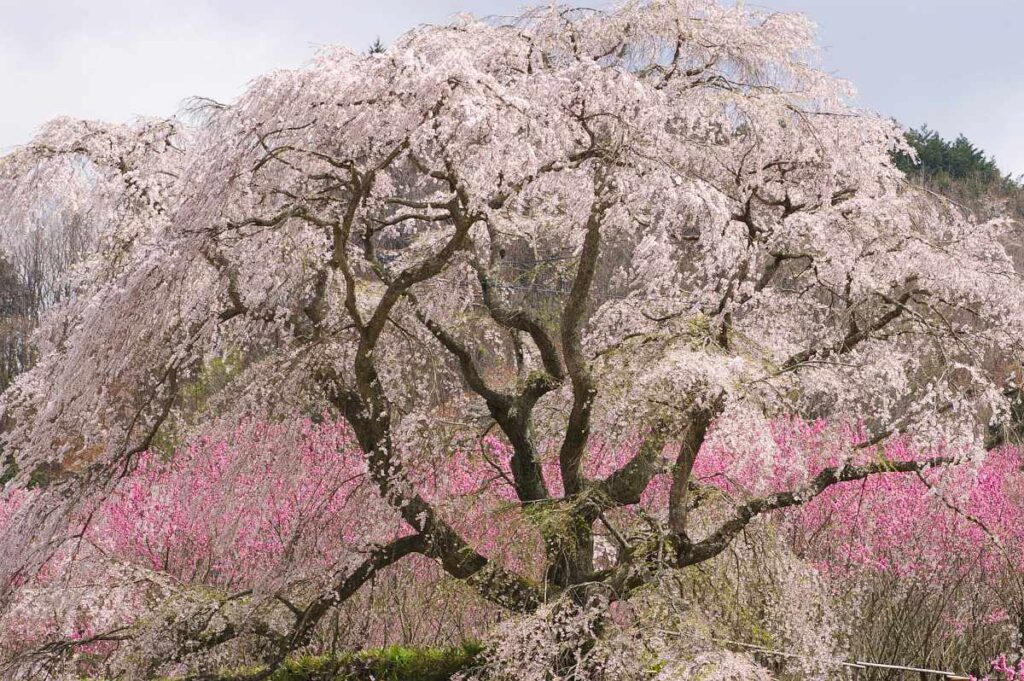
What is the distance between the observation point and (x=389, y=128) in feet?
18.4

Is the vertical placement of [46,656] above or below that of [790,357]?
below

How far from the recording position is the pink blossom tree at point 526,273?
17.7 ft

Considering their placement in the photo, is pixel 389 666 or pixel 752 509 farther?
pixel 389 666

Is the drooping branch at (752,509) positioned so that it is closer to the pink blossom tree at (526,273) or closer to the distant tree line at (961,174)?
the pink blossom tree at (526,273)

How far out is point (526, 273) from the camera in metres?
7.03

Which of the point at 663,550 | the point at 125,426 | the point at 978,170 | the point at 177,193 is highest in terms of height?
the point at 978,170

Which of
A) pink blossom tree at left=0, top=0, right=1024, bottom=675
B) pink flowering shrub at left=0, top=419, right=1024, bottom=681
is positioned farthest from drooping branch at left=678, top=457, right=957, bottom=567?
pink flowering shrub at left=0, top=419, right=1024, bottom=681

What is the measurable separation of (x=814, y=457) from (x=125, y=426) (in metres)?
5.94

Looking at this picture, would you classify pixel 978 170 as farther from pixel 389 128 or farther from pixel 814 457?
pixel 389 128

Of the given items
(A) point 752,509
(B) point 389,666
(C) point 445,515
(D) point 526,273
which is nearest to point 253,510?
(C) point 445,515

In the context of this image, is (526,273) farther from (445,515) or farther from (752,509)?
(752,509)

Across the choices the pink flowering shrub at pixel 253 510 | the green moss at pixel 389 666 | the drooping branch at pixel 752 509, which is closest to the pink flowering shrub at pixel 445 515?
the pink flowering shrub at pixel 253 510

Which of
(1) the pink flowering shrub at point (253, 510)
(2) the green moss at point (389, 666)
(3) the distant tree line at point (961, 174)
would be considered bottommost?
(2) the green moss at point (389, 666)

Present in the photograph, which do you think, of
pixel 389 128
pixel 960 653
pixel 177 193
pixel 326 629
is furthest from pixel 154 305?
Result: pixel 960 653
